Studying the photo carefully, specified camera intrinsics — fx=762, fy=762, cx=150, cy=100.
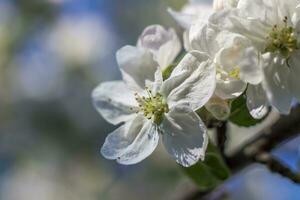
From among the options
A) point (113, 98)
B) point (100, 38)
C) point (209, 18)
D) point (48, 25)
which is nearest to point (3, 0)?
point (48, 25)

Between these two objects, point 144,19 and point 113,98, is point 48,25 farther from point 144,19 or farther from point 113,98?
point 113,98

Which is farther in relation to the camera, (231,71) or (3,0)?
(3,0)

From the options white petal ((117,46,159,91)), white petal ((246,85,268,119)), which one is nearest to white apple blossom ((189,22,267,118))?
white petal ((246,85,268,119))

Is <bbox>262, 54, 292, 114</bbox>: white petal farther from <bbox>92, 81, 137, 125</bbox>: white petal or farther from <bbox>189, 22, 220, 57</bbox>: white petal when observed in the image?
<bbox>92, 81, 137, 125</bbox>: white petal

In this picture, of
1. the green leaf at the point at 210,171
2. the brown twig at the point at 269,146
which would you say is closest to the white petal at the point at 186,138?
the green leaf at the point at 210,171

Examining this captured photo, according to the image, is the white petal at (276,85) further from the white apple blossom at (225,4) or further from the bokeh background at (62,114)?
the bokeh background at (62,114)

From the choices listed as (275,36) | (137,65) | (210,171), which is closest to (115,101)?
(137,65)

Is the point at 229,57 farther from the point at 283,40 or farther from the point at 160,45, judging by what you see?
the point at 160,45
